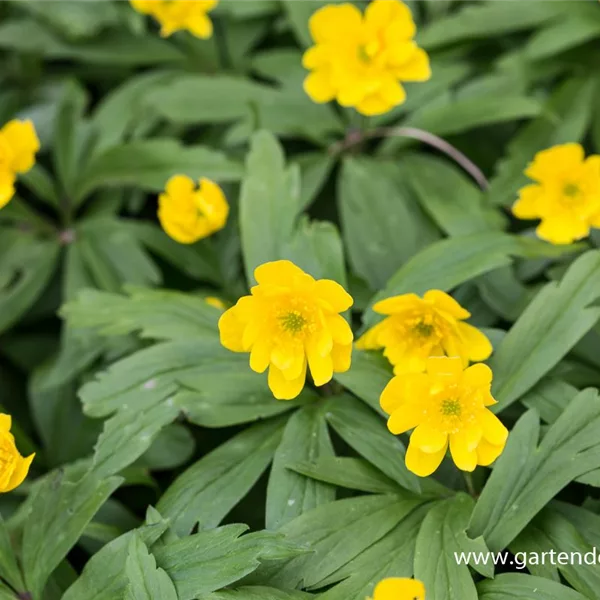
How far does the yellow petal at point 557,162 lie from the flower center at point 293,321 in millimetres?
652

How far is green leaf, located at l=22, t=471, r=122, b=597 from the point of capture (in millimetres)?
1219

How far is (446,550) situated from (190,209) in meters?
0.88

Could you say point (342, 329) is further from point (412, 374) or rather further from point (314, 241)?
point (314, 241)

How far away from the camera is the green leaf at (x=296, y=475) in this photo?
3.97ft

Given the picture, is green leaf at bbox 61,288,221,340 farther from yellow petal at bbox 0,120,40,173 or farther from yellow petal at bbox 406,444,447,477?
yellow petal at bbox 406,444,447,477

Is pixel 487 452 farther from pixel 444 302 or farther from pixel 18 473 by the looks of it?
pixel 18 473

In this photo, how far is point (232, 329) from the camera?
→ 3.81 ft

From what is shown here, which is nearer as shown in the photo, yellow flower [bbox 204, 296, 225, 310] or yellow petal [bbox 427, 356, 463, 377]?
yellow petal [bbox 427, 356, 463, 377]

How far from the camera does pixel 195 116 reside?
1850 mm

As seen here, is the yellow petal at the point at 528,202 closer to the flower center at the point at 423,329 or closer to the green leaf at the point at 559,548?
the flower center at the point at 423,329

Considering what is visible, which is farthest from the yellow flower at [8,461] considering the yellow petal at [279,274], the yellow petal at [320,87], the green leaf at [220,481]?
the yellow petal at [320,87]

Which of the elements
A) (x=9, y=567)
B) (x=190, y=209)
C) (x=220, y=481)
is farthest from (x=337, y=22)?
(x=9, y=567)

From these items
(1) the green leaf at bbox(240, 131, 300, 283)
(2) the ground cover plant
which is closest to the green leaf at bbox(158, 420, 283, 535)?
(2) the ground cover plant

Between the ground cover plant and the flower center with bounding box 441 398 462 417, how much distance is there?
0.01 m
